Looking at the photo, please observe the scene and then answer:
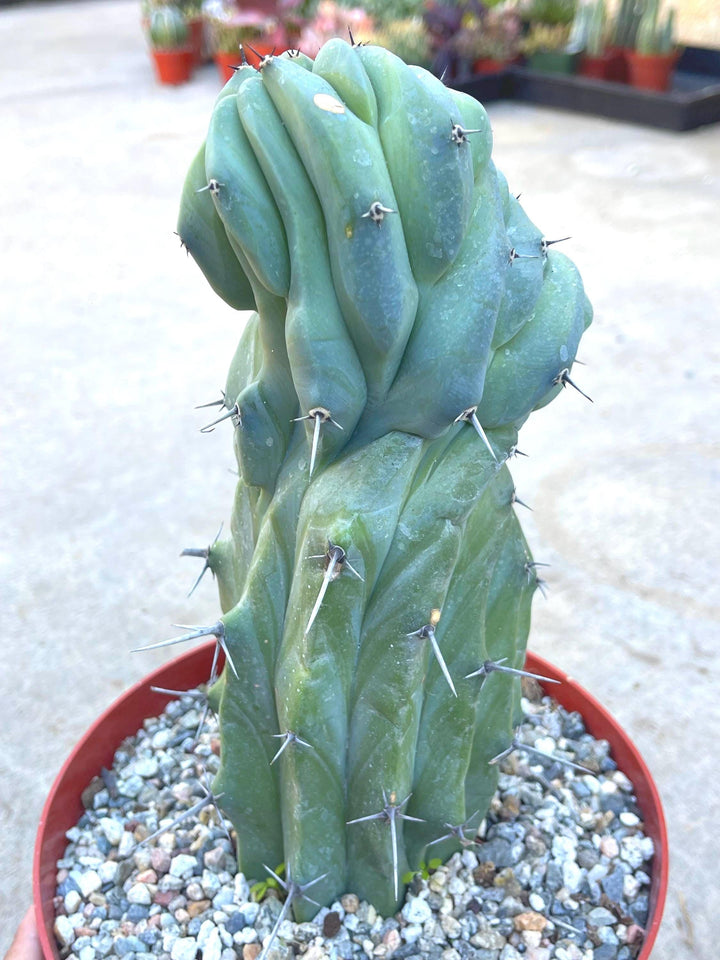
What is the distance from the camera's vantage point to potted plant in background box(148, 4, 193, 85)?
22.5 ft

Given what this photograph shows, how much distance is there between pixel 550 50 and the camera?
244 inches

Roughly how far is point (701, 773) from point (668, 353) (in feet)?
6.08

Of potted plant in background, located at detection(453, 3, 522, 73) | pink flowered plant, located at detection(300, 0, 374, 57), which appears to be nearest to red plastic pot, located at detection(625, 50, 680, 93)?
potted plant in background, located at detection(453, 3, 522, 73)

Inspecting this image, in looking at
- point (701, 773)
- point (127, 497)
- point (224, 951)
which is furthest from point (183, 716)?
point (127, 497)

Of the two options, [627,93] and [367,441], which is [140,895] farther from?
[627,93]

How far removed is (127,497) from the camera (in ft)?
9.07

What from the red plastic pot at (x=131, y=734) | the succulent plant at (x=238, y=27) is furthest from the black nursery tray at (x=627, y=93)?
the red plastic pot at (x=131, y=734)

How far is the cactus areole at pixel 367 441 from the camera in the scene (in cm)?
88

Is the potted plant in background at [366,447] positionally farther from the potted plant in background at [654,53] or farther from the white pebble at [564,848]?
the potted plant in background at [654,53]

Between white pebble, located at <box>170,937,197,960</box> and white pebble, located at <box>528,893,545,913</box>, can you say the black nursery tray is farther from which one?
white pebble, located at <box>170,937,197,960</box>

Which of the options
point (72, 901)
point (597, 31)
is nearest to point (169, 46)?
point (597, 31)

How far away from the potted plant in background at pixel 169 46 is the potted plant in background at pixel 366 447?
21.4 ft

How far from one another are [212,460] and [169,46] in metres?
5.17

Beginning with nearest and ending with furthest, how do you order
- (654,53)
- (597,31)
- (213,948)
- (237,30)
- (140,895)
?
(213,948) → (140,895) → (654,53) → (597,31) → (237,30)
